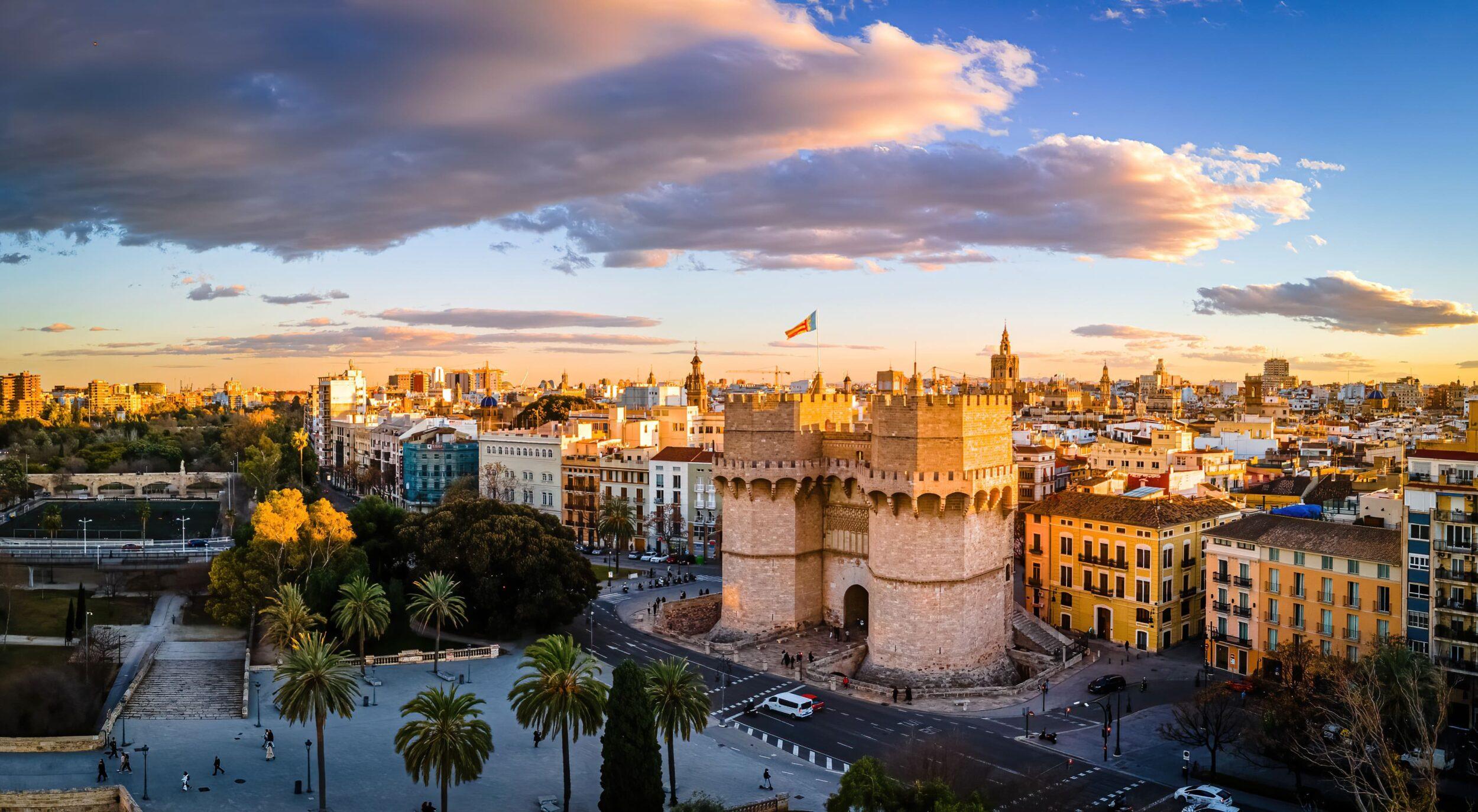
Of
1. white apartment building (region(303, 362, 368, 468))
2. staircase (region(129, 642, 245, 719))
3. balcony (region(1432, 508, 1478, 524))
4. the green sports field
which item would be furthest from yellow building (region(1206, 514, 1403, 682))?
white apartment building (region(303, 362, 368, 468))

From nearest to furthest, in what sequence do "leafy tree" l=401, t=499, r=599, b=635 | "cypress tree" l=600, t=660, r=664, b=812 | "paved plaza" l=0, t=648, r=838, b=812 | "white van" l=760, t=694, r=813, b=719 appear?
"cypress tree" l=600, t=660, r=664, b=812, "paved plaza" l=0, t=648, r=838, b=812, "white van" l=760, t=694, r=813, b=719, "leafy tree" l=401, t=499, r=599, b=635

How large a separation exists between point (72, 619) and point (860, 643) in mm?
36976

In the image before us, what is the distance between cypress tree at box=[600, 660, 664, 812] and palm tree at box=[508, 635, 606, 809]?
111cm

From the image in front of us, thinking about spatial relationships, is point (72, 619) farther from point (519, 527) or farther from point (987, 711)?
point (987, 711)

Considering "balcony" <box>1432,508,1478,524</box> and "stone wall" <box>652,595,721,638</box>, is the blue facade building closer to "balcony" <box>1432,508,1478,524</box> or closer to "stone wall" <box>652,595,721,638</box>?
"stone wall" <box>652,595,721,638</box>

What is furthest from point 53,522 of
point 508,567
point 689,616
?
point 689,616

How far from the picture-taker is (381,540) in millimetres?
56656

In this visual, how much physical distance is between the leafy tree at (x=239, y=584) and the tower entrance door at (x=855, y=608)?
88.9ft

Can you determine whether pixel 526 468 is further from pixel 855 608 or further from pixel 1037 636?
pixel 1037 636

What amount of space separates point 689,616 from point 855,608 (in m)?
9.02

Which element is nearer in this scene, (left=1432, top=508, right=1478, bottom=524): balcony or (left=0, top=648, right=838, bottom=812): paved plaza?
(left=0, top=648, right=838, bottom=812): paved plaza

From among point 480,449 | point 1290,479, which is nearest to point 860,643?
point 1290,479

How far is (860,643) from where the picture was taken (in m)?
47.1

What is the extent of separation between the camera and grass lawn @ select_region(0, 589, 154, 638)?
171 ft
